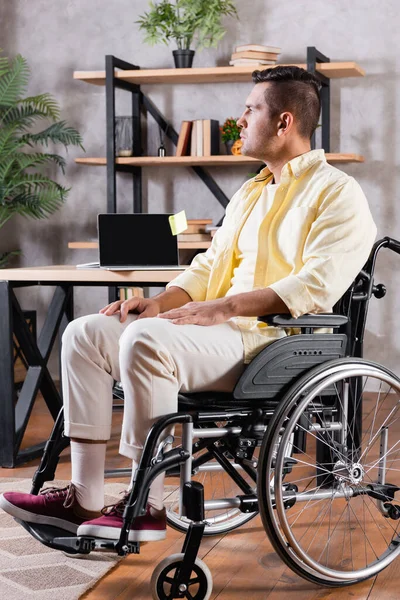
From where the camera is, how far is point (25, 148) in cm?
527

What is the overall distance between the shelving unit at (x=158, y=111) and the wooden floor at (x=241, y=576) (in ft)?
7.54

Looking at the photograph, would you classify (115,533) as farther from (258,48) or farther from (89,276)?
(258,48)

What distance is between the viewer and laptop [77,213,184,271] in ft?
10.4

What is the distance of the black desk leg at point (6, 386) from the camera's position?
A: 312 centimetres

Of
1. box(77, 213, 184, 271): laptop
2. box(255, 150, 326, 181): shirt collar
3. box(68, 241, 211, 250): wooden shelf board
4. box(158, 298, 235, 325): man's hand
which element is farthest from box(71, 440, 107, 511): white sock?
box(68, 241, 211, 250): wooden shelf board

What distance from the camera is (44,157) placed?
489cm

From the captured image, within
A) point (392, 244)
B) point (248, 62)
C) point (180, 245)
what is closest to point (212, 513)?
point (392, 244)

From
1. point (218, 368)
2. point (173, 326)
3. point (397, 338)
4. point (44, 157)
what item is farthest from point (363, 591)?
point (44, 157)

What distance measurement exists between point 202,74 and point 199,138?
0.33 metres

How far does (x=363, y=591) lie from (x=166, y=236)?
61.6 inches

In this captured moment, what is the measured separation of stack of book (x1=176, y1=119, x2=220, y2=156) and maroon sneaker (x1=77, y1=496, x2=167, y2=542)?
311 centimetres

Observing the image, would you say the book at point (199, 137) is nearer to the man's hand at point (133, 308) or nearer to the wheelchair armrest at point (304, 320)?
the man's hand at point (133, 308)

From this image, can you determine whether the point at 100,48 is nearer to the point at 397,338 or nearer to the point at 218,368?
the point at 397,338

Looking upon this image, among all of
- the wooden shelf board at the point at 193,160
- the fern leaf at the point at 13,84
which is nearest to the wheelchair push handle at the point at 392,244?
the wooden shelf board at the point at 193,160
